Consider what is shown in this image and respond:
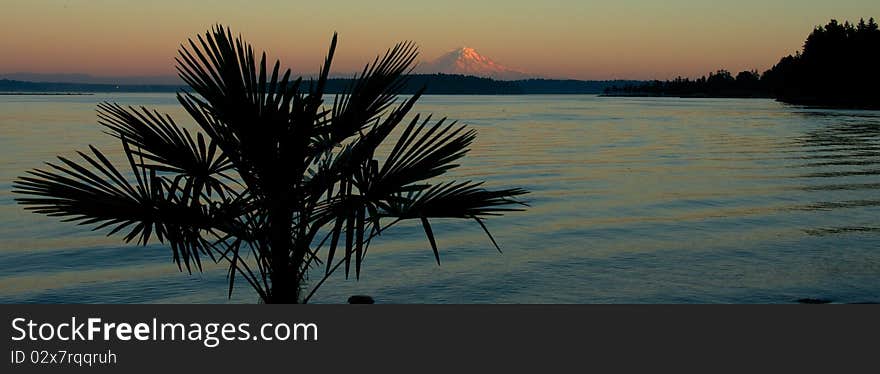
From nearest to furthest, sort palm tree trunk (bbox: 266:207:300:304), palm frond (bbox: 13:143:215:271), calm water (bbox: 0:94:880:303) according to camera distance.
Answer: palm frond (bbox: 13:143:215:271), palm tree trunk (bbox: 266:207:300:304), calm water (bbox: 0:94:880:303)

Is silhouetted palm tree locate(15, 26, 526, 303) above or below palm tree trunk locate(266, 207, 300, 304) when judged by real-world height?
above

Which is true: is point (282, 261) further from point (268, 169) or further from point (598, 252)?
point (598, 252)

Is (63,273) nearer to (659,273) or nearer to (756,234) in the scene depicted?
(659,273)

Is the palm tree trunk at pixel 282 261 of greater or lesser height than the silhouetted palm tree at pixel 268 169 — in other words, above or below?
below

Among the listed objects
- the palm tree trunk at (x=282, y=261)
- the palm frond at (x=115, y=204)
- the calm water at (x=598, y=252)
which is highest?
the palm frond at (x=115, y=204)

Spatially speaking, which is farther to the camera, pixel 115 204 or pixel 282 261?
pixel 282 261

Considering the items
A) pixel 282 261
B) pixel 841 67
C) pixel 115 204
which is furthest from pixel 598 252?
pixel 841 67

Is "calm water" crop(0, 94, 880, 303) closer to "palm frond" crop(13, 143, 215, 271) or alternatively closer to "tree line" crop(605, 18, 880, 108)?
"palm frond" crop(13, 143, 215, 271)

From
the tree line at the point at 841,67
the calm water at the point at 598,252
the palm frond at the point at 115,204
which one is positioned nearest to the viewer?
the palm frond at the point at 115,204

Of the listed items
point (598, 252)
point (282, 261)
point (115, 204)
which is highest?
point (115, 204)

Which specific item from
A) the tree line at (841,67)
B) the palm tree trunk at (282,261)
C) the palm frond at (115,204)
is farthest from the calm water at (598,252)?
the tree line at (841,67)

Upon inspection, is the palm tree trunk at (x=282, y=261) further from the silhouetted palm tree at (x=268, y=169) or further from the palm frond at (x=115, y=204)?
Result: the palm frond at (x=115, y=204)

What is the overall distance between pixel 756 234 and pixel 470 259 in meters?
5.07

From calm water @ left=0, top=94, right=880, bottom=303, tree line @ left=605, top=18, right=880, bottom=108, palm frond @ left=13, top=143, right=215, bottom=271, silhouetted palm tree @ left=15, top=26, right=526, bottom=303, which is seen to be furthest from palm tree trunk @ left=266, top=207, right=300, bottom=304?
tree line @ left=605, top=18, right=880, bottom=108
